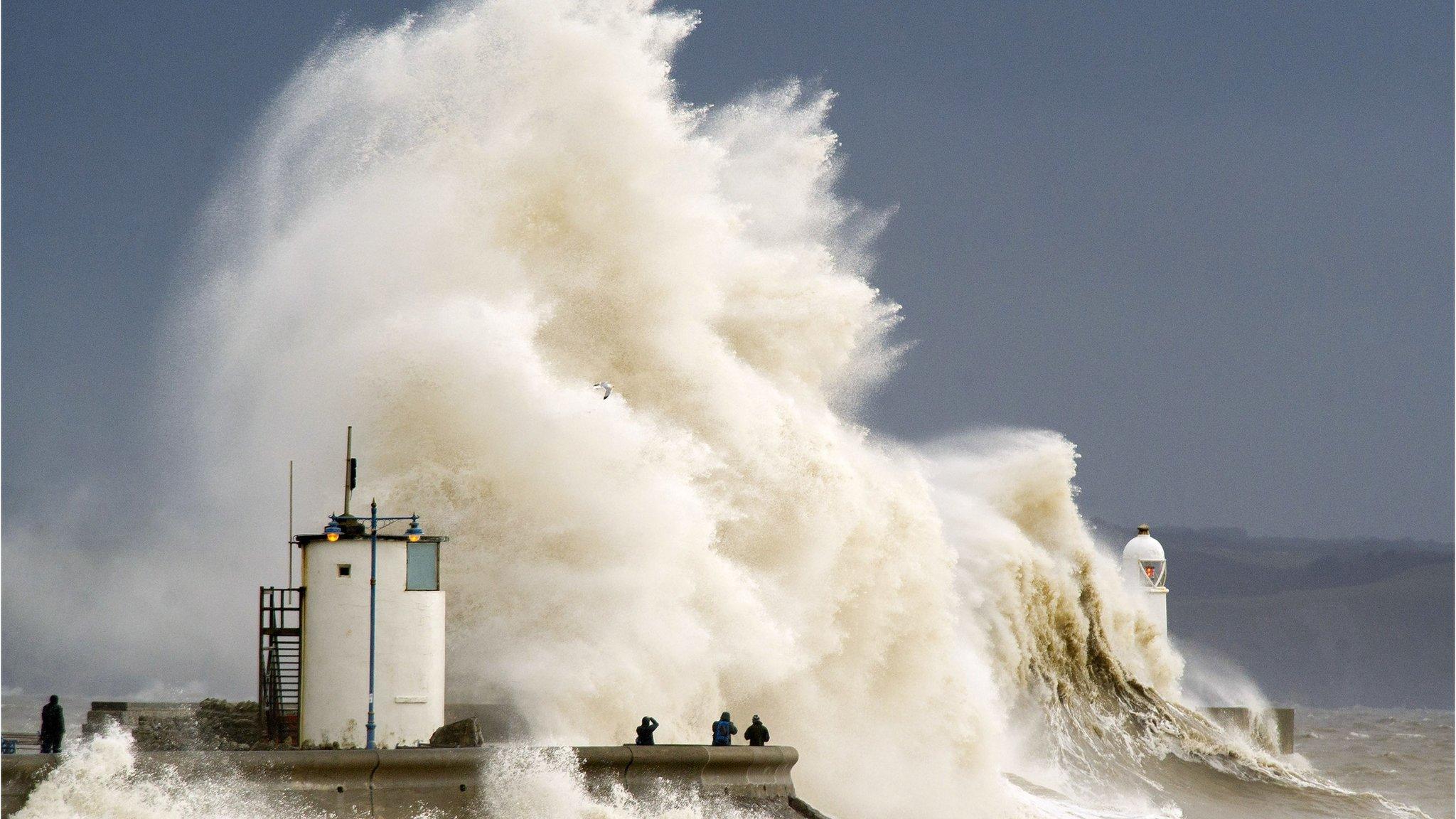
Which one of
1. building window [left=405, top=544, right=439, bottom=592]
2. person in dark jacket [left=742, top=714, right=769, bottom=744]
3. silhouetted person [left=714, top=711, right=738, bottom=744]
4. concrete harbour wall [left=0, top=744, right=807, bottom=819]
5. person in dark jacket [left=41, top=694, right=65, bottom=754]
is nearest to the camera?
concrete harbour wall [left=0, top=744, right=807, bottom=819]

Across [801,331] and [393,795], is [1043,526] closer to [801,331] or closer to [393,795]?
[801,331]

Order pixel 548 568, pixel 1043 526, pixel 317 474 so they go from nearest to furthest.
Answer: pixel 548 568, pixel 317 474, pixel 1043 526

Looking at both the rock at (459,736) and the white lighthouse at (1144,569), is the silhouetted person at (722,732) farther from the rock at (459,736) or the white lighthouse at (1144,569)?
the white lighthouse at (1144,569)

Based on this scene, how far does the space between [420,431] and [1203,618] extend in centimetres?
18869

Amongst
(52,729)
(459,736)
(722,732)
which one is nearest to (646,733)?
(722,732)

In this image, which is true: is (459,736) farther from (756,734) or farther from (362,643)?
(756,734)

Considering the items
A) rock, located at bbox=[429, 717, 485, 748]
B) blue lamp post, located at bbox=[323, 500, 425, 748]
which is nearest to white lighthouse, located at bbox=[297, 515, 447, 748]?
blue lamp post, located at bbox=[323, 500, 425, 748]

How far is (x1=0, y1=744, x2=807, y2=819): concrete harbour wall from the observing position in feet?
38.1

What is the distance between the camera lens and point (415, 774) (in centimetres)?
1227

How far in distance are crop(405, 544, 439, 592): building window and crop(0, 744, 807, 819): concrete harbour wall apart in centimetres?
136

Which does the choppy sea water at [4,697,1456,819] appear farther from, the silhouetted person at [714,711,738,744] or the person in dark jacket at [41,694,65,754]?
the silhouetted person at [714,711,738,744]

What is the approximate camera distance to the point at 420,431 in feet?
54.2

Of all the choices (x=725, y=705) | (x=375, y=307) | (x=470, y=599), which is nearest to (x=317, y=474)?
(x=375, y=307)

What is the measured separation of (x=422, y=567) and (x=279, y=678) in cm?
178
